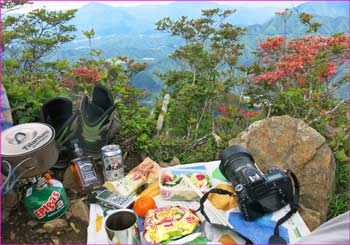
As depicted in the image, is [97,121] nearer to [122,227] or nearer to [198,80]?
[122,227]

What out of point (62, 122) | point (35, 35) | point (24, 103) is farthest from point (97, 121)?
point (35, 35)

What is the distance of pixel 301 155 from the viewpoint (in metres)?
2.11

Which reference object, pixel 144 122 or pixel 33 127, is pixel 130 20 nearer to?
pixel 144 122

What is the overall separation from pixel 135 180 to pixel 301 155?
1.16 meters

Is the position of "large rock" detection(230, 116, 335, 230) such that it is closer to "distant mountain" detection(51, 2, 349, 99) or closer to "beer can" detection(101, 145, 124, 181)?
"beer can" detection(101, 145, 124, 181)

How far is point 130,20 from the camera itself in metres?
7.97

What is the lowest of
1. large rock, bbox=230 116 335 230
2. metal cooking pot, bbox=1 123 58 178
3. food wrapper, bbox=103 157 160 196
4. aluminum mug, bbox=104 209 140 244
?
large rock, bbox=230 116 335 230

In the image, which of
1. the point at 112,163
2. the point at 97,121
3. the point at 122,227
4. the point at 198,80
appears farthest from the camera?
the point at 198,80

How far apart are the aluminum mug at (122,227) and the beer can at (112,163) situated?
23.8 inches

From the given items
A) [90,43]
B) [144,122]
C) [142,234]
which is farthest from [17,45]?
[142,234]

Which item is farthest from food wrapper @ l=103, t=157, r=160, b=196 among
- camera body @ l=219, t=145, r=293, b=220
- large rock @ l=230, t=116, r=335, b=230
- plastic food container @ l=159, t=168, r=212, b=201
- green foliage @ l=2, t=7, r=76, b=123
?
green foliage @ l=2, t=7, r=76, b=123

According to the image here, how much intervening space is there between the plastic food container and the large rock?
675 millimetres

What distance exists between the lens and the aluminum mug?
3.61 feet

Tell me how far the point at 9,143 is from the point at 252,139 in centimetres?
151
